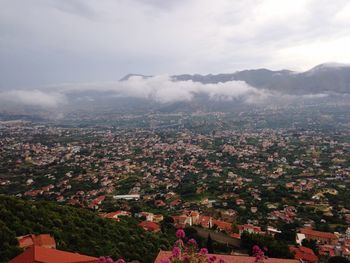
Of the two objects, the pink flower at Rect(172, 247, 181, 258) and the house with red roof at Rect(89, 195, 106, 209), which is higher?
the pink flower at Rect(172, 247, 181, 258)

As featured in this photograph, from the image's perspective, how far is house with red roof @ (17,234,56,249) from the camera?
14027 mm

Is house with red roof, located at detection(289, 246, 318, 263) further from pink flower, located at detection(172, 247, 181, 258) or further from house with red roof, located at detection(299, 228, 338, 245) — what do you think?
pink flower, located at detection(172, 247, 181, 258)

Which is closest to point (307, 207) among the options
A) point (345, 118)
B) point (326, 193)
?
point (326, 193)

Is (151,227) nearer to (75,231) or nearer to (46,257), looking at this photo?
(75,231)

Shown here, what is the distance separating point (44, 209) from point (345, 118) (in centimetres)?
16215

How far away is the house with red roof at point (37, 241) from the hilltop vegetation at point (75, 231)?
0.95 ft

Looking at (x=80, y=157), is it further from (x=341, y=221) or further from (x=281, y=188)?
(x=341, y=221)

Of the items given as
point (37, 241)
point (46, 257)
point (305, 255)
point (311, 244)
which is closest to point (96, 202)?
point (311, 244)

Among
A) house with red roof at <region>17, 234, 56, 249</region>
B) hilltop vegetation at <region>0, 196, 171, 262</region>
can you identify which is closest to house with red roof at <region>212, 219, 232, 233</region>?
hilltop vegetation at <region>0, 196, 171, 262</region>

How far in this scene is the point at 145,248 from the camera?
18406 mm

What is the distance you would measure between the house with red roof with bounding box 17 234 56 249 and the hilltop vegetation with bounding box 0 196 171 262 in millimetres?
291

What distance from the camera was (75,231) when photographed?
17.7 metres

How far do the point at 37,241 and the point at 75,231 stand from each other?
3.39 m

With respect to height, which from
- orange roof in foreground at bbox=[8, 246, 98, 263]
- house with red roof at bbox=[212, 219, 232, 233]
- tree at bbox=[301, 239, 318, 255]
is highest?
orange roof in foreground at bbox=[8, 246, 98, 263]
